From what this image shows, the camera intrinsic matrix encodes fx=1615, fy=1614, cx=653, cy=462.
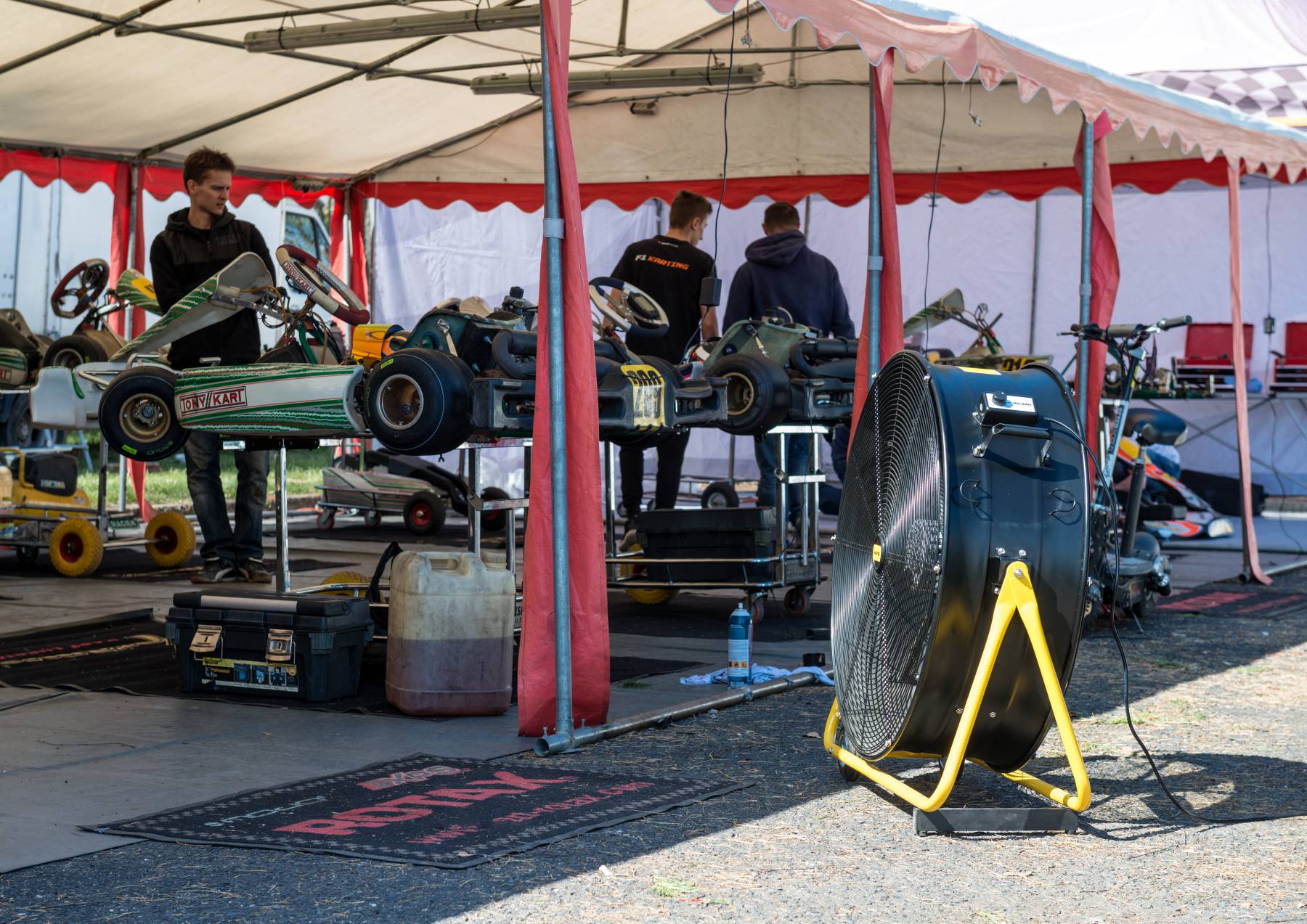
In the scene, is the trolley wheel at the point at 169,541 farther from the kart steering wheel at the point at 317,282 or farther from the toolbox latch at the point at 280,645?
the toolbox latch at the point at 280,645

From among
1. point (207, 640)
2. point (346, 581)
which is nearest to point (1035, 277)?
point (346, 581)

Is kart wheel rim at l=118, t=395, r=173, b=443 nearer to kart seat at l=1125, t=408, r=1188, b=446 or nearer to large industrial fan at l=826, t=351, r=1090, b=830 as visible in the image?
large industrial fan at l=826, t=351, r=1090, b=830

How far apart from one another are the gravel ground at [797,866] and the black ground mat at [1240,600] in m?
3.56

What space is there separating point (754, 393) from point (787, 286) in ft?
7.77

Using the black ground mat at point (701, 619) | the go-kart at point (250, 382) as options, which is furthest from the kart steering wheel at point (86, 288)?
the black ground mat at point (701, 619)

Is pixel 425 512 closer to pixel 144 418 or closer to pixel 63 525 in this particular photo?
pixel 63 525

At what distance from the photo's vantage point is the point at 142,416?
6.80m

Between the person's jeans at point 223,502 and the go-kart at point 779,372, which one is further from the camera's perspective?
the person's jeans at point 223,502

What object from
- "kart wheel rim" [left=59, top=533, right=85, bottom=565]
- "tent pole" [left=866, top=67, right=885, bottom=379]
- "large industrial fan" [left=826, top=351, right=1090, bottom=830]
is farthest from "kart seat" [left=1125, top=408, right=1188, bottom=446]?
"kart wheel rim" [left=59, top=533, right=85, bottom=565]

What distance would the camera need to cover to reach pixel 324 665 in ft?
17.8

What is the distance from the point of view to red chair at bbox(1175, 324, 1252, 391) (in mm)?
13281

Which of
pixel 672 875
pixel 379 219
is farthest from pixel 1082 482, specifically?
pixel 379 219

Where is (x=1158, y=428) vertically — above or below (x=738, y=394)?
below

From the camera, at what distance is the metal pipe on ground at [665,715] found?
4699mm
